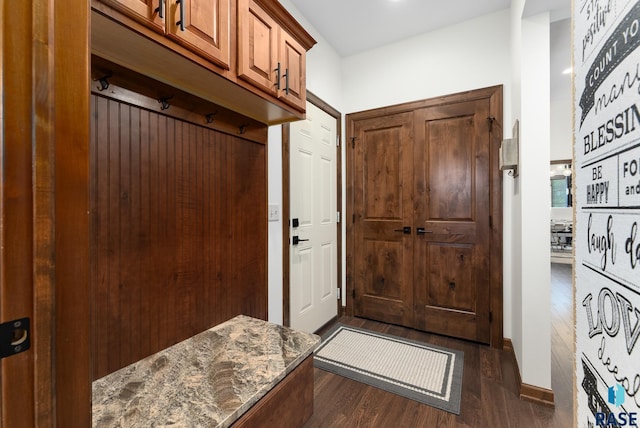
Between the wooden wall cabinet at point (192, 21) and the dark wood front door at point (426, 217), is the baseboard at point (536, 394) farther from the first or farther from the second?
the wooden wall cabinet at point (192, 21)

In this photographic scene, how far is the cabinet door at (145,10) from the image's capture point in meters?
0.77

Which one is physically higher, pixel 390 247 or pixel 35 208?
pixel 35 208

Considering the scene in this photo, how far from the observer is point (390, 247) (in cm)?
281

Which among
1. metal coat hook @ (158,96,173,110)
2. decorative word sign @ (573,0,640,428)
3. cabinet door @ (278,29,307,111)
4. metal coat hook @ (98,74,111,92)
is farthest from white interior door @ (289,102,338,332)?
decorative word sign @ (573,0,640,428)

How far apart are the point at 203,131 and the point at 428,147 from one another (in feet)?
6.66

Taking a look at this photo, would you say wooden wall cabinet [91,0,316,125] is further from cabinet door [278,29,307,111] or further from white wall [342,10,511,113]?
white wall [342,10,511,113]

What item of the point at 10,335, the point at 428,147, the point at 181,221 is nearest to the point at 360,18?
the point at 428,147

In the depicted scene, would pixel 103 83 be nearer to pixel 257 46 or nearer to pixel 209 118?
pixel 209 118

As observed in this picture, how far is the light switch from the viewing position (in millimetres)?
1973

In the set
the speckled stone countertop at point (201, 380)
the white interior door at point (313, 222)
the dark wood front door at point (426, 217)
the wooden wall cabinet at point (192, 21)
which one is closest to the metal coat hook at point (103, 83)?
the wooden wall cabinet at point (192, 21)

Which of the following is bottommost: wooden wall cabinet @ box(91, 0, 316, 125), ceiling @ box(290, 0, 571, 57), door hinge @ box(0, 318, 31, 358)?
door hinge @ box(0, 318, 31, 358)

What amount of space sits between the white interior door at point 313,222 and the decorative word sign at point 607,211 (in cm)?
177

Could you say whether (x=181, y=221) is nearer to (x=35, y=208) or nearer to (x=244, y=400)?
(x=244, y=400)

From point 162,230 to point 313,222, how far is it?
1.42 m
